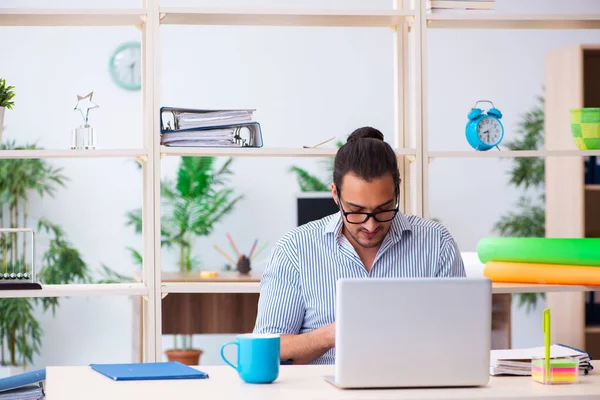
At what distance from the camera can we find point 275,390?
5.45ft

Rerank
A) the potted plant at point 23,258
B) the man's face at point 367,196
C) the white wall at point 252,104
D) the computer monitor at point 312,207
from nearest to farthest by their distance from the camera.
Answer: the man's face at point 367,196, the computer monitor at point 312,207, the potted plant at point 23,258, the white wall at point 252,104

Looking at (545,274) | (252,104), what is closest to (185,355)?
(252,104)

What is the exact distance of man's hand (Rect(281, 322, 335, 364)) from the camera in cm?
212

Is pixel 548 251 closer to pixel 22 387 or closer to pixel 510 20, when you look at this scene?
pixel 510 20

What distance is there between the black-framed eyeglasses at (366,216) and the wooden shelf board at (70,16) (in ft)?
3.78

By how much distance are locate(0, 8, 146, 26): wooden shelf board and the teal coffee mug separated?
5.18 feet

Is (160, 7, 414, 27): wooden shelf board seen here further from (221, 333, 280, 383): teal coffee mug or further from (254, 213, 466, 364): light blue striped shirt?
(221, 333, 280, 383): teal coffee mug

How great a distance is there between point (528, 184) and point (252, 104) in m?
2.03

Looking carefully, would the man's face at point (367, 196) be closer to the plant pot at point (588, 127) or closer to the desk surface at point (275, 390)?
the desk surface at point (275, 390)

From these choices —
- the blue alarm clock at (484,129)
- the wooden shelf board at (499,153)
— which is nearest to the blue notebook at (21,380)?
the wooden shelf board at (499,153)

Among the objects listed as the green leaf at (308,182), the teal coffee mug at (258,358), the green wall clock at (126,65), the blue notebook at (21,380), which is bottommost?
the blue notebook at (21,380)

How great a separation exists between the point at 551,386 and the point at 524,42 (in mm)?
4857

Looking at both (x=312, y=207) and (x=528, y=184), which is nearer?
(x=312, y=207)

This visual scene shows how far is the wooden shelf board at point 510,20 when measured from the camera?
304cm
